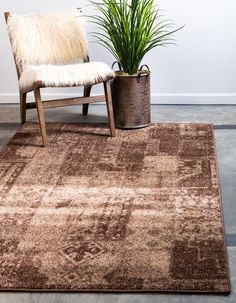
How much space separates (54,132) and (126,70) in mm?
579

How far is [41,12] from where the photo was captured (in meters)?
4.64

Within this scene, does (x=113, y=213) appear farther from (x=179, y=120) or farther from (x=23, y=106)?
(x=179, y=120)

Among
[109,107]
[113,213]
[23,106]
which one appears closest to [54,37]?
[23,106]

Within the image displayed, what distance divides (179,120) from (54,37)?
0.95 m

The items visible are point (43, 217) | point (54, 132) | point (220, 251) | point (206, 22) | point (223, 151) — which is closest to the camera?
point (220, 251)

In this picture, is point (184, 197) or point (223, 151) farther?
point (223, 151)

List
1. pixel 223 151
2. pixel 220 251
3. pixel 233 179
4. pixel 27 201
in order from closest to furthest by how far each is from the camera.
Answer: pixel 220 251
pixel 27 201
pixel 233 179
pixel 223 151

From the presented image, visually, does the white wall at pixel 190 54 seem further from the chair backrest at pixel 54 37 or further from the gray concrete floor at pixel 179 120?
the chair backrest at pixel 54 37

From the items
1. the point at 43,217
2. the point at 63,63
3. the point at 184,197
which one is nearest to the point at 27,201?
the point at 43,217

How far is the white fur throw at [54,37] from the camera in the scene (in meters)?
4.14

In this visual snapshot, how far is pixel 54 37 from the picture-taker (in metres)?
4.19

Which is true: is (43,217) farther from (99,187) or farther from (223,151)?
(223,151)

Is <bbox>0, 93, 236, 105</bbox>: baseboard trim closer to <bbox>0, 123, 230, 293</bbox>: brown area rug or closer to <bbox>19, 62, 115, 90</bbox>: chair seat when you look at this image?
<bbox>0, 123, 230, 293</bbox>: brown area rug

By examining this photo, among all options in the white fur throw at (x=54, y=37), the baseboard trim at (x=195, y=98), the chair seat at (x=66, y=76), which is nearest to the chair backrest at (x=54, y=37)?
the white fur throw at (x=54, y=37)
